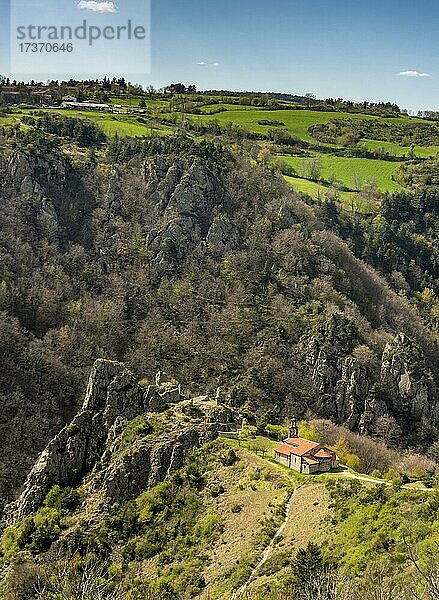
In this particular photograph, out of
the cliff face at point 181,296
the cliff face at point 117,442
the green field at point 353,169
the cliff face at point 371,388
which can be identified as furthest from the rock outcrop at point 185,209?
the cliff face at point 117,442

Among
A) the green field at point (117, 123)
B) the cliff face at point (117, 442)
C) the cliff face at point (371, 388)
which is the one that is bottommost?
the cliff face at point (371, 388)

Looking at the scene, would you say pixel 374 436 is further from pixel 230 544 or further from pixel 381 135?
pixel 381 135

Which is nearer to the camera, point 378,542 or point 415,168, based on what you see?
point 378,542

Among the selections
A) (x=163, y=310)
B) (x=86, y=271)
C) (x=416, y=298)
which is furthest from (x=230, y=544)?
(x=416, y=298)

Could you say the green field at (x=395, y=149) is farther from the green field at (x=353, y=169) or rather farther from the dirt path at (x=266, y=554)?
the dirt path at (x=266, y=554)

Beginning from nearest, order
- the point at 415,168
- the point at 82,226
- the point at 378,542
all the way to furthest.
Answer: the point at 378,542, the point at 82,226, the point at 415,168

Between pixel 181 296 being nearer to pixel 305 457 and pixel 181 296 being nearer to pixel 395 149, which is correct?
pixel 305 457

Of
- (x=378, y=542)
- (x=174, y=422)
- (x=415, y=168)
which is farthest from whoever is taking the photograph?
(x=415, y=168)

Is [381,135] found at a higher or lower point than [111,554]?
higher
